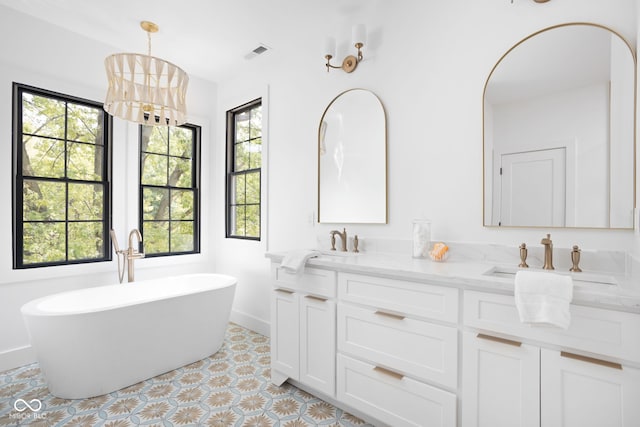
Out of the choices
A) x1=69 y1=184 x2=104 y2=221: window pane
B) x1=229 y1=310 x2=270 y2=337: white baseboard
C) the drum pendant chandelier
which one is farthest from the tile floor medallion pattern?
the drum pendant chandelier

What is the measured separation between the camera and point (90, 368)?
2.17 m

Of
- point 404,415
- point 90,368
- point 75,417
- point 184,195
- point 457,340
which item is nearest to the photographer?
point 457,340

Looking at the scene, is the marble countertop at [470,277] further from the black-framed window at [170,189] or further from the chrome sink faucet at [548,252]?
the black-framed window at [170,189]

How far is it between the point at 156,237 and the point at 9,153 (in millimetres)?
1397

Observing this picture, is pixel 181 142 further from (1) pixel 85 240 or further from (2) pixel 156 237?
(1) pixel 85 240

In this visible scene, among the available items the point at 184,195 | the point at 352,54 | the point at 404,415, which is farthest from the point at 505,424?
the point at 184,195

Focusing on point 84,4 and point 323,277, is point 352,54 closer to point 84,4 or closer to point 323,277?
point 323,277

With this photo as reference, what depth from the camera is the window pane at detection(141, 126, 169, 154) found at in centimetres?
348

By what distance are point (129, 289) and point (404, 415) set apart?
2.61m

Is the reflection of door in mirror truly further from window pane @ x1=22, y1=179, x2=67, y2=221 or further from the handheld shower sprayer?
window pane @ x1=22, y1=179, x2=67, y2=221

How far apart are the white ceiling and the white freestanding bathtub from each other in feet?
7.26

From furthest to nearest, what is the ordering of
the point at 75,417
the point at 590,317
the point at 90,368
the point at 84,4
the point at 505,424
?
the point at 84,4, the point at 90,368, the point at 75,417, the point at 505,424, the point at 590,317

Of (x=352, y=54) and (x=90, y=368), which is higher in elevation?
(x=352, y=54)

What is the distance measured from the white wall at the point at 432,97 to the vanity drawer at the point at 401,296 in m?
0.61
